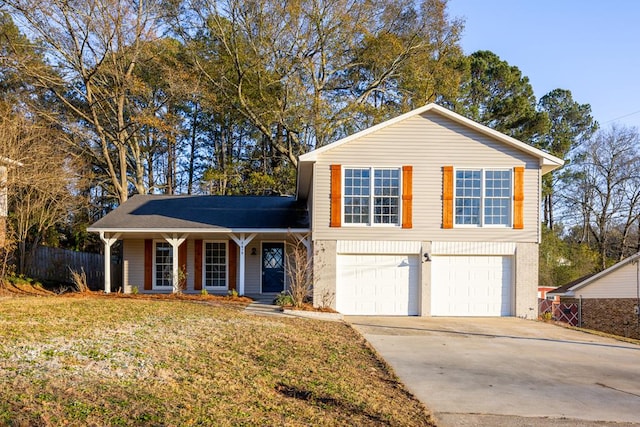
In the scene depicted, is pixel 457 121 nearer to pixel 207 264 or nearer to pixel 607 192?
pixel 207 264

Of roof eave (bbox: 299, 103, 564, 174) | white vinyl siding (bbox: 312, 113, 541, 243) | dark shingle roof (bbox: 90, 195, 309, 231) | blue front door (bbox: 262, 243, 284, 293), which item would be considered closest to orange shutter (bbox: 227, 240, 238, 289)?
blue front door (bbox: 262, 243, 284, 293)

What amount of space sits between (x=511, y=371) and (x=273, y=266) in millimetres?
11877

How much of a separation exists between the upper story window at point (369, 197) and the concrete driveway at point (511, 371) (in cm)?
307

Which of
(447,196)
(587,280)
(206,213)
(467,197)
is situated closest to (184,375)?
(447,196)

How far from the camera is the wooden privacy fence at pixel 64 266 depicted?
2164 centimetres

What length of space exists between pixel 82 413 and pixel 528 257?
13658mm

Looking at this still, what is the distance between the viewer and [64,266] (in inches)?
893

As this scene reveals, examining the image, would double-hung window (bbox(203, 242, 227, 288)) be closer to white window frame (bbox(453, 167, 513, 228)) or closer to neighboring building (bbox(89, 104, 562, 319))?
neighboring building (bbox(89, 104, 562, 319))

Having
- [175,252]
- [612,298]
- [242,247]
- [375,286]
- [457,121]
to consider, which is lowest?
[612,298]

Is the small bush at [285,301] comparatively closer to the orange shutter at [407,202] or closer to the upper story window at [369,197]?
the upper story window at [369,197]

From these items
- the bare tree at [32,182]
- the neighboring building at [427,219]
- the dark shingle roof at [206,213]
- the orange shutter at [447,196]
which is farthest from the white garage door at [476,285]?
the bare tree at [32,182]

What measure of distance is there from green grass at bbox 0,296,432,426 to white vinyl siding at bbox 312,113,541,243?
5396 mm

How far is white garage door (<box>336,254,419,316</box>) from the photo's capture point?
1592 cm

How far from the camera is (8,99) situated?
25094mm
